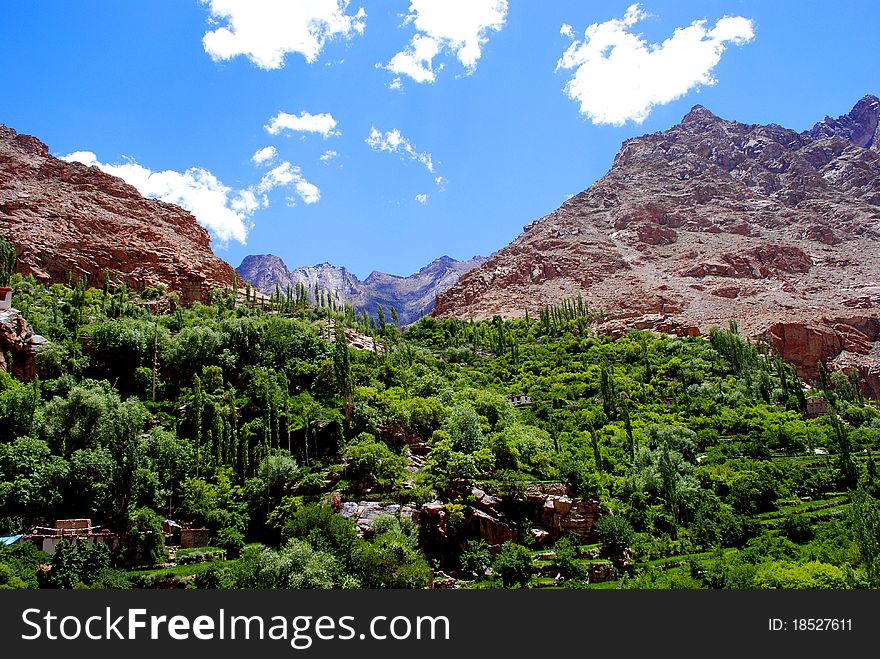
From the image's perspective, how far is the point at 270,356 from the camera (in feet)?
158

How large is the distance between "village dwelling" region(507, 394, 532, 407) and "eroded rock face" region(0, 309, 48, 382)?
1462 inches

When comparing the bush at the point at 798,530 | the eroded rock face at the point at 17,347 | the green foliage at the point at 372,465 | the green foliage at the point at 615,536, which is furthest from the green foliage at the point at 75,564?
the bush at the point at 798,530

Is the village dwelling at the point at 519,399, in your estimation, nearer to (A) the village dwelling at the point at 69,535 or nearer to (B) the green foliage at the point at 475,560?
(B) the green foliage at the point at 475,560

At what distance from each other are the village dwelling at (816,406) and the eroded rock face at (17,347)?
65285mm

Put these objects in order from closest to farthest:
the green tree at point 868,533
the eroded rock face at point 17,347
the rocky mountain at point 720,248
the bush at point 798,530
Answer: the green tree at point 868,533
the bush at point 798,530
the eroded rock face at point 17,347
the rocky mountain at point 720,248

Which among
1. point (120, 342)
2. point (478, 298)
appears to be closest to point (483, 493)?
point (120, 342)

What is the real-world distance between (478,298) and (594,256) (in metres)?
27.0

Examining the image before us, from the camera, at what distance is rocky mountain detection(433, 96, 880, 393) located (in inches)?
3772

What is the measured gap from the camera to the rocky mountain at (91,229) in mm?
73500

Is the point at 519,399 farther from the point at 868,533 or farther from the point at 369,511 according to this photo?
the point at 868,533

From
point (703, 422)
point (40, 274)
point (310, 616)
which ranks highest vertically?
point (40, 274)

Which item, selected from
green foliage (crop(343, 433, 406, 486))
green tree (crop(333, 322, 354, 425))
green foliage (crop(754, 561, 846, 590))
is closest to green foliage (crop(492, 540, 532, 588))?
green foliage (crop(343, 433, 406, 486))

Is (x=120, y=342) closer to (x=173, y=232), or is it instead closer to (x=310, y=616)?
(x=310, y=616)

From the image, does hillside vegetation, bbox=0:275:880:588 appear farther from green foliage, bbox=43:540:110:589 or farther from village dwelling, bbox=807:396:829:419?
→ village dwelling, bbox=807:396:829:419
